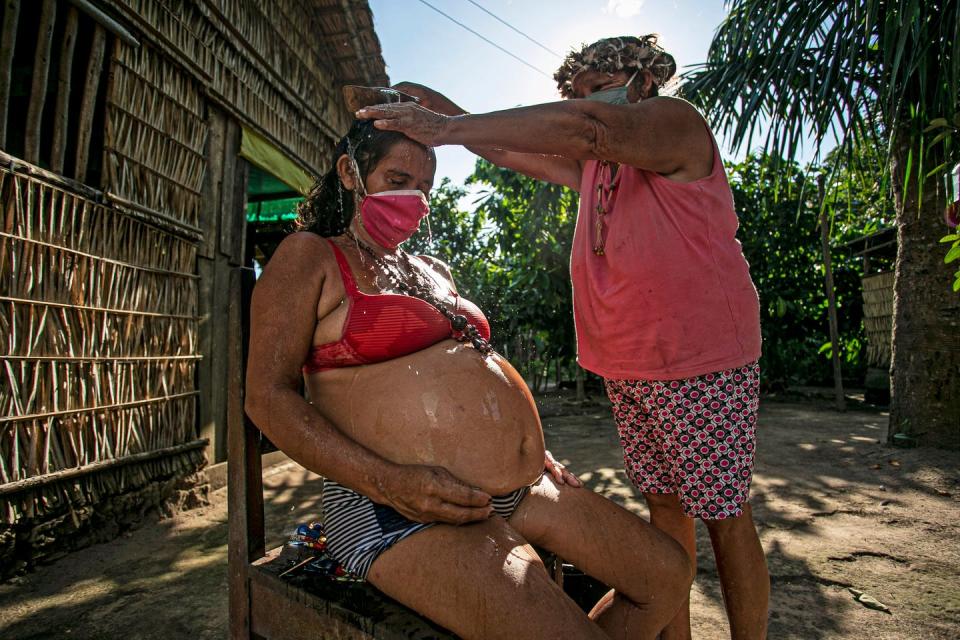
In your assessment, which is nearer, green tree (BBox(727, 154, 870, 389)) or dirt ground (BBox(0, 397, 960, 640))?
dirt ground (BBox(0, 397, 960, 640))

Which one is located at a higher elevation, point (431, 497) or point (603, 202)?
point (603, 202)

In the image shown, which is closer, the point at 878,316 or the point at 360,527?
the point at 360,527

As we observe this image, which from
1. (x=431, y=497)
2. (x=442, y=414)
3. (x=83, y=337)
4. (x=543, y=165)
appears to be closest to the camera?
(x=431, y=497)

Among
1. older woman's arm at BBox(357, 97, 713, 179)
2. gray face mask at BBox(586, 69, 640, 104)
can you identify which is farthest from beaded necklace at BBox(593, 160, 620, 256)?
older woman's arm at BBox(357, 97, 713, 179)

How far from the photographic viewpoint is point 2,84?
2.71 m

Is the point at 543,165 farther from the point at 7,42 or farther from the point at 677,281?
the point at 7,42

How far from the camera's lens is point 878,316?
30.5 ft

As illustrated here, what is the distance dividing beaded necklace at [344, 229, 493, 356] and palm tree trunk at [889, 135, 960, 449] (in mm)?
5204

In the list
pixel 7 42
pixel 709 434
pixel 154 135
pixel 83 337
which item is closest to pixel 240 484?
pixel 709 434

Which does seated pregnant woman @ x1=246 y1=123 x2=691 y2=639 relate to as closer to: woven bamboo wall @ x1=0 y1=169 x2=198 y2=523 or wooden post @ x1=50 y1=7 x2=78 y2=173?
woven bamboo wall @ x1=0 y1=169 x2=198 y2=523

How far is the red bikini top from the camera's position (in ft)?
4.40

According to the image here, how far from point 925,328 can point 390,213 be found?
17.9 feet

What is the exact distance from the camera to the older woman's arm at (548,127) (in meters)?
1.28

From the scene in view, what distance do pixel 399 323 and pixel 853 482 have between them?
4256 mm
